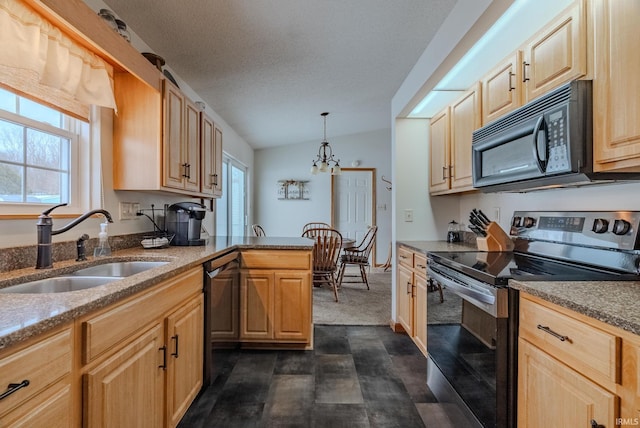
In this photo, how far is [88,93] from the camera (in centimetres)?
160

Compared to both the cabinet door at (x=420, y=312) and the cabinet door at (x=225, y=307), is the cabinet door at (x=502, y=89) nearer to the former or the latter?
the cabinet door at (x=420, y=312)

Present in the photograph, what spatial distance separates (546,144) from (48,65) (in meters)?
2.18

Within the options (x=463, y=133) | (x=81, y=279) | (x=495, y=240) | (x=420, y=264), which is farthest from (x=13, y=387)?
(x=463, y=133)

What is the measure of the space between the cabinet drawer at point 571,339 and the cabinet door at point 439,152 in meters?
1.54

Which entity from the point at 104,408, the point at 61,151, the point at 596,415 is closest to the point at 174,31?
the point at 61,151

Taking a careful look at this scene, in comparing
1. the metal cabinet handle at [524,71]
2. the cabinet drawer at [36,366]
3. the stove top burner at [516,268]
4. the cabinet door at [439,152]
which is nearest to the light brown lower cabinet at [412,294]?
the stove top burner at [516,268]

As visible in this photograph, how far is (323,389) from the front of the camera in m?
1.97

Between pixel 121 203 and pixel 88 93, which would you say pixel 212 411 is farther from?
pixel 88 93

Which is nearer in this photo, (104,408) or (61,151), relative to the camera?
(104,408)

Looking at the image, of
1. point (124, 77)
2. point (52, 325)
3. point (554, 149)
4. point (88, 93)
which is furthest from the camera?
point (124, 77)

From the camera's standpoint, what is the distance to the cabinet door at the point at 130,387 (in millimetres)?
937

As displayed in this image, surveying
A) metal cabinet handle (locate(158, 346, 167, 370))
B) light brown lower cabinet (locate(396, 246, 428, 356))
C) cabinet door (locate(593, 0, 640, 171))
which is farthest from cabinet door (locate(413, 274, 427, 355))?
metal cabinet handle (locate(158, 346, 167, 370))

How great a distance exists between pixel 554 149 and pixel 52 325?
6.09ft

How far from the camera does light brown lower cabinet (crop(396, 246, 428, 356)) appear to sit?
7.41ft
